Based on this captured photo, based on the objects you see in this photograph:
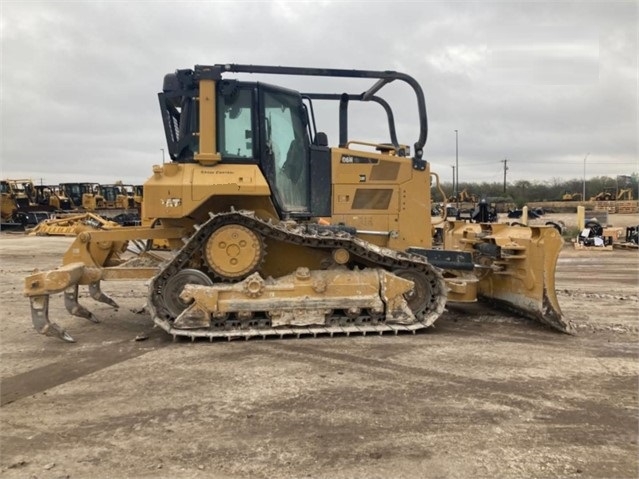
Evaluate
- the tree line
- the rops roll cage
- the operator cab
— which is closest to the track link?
the operator cab

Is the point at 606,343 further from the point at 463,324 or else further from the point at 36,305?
the point at 36,305

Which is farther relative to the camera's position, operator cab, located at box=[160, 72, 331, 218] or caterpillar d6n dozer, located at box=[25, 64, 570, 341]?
operator cab, located at box=[160, 72, 331, 218]

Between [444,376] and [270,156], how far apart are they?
3.65 metres

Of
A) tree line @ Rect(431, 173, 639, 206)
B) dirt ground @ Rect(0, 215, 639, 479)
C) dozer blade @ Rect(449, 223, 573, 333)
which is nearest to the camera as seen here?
dirt ground @ Rect(0, 215, 639, 479)

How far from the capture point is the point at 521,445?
3518 mm

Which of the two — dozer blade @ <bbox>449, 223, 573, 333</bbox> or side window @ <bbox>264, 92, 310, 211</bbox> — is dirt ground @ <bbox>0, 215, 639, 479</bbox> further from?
side window @ <bbox>264, 92, 310, 211</bbox>

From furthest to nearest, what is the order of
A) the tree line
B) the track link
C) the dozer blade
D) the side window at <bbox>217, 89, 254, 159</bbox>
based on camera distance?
the tree line
the side window at <bbox>217, 89, 254, 159</bbox>
the dozer blade
the track link

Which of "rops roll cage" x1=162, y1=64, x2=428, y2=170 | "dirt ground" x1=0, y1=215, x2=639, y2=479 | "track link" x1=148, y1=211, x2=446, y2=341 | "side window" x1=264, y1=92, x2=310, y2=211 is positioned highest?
"rops roll cage" x1=162, y1=64, x2=428, y2=170

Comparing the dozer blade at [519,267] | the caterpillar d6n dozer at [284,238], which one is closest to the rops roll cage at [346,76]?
the caterpillar d6n dozer at [284,238]

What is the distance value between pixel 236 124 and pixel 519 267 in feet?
13.9

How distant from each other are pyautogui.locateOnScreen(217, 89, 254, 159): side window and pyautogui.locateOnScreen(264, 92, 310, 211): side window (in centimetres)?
24

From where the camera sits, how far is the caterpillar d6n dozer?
21.0 feet

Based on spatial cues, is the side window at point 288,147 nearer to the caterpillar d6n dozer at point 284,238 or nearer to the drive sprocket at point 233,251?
the caterpillar d6n dozer at point 284,238

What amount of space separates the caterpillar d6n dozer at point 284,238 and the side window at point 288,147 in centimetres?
2
